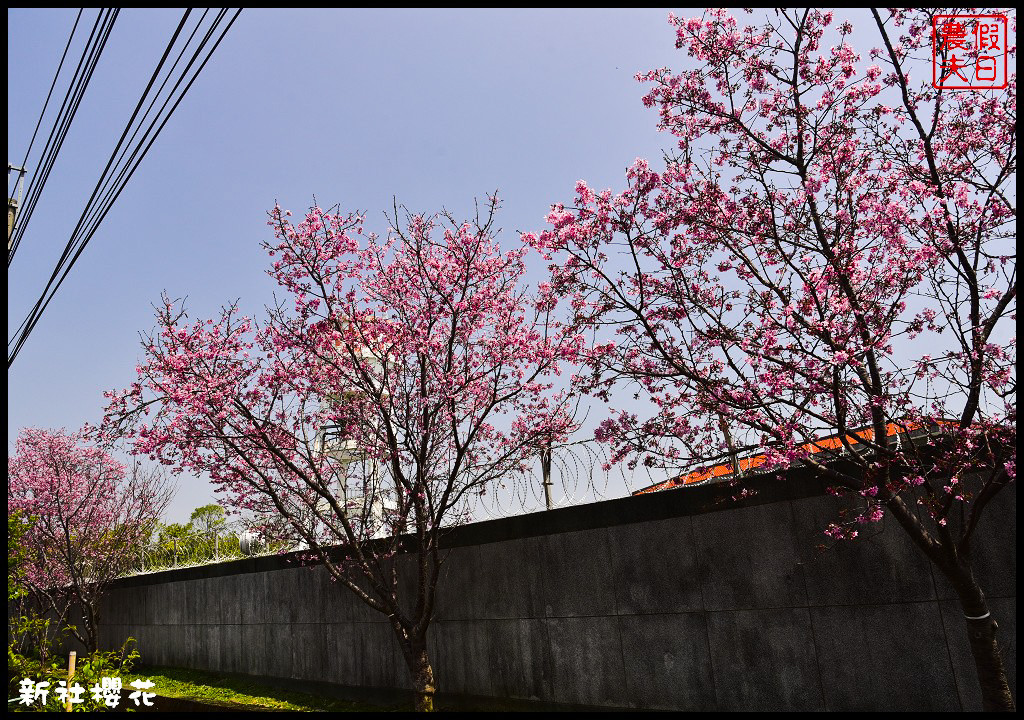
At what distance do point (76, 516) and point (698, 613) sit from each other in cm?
2088

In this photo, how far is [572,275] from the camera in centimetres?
777

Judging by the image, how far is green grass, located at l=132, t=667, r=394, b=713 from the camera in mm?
12281

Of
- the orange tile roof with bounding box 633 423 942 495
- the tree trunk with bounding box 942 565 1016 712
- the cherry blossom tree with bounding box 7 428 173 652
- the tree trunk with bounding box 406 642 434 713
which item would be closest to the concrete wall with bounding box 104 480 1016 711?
the orange tile roof with bounding box 633 423 942 495

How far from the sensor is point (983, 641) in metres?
6.10

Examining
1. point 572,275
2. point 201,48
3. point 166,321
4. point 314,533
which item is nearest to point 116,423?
point 166,321

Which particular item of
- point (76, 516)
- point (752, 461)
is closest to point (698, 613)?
point (752, 461)

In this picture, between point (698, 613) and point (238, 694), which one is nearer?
point (698, 613)

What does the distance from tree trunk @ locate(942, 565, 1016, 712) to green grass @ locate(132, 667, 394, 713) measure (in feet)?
29.5

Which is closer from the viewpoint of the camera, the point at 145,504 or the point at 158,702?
the point at 158,702

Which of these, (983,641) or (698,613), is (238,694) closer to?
(698,613)

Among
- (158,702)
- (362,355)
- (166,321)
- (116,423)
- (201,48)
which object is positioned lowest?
(158,702)

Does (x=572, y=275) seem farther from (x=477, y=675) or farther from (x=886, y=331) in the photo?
(x=477, y=675)

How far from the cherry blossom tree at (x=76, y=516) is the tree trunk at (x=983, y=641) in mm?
21951

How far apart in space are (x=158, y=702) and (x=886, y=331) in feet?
40.9
